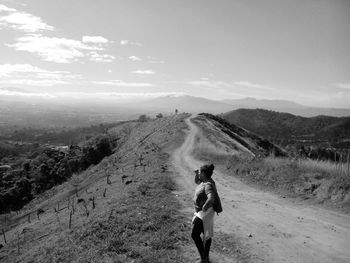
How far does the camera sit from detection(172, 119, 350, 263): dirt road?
8.66 m

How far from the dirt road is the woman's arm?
1.88 metres

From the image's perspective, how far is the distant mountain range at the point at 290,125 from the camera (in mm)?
126875

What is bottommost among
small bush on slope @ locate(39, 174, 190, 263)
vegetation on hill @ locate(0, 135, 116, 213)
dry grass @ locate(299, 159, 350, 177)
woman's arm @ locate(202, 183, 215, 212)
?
vegetation on hill @ locate(0, 135, 116, 213)

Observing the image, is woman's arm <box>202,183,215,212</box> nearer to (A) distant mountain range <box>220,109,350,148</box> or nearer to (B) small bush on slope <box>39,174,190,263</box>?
(B) small bush on slope <box>39,174,190,263</box>

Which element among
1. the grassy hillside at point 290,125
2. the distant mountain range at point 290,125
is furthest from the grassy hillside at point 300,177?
the distant mountain range at point 290,125

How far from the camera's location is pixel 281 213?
41.2 ft

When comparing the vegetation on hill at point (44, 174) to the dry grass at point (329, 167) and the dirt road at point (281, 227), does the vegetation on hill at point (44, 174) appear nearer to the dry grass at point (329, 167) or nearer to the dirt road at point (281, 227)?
the dirt road at point (281, 227)

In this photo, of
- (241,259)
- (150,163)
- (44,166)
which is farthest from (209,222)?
(44,166)

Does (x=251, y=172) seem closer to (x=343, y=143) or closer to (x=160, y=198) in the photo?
(x=160, y=198)

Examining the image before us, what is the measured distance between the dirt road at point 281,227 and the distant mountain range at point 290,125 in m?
111

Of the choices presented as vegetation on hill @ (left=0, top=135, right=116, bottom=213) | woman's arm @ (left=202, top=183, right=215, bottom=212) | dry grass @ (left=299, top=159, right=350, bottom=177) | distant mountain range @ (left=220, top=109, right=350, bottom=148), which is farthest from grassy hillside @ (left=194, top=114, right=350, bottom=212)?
distant mountain range @ (left=220, top=109, right=350, bottom=148)

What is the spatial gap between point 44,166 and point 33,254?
37701 millimetres

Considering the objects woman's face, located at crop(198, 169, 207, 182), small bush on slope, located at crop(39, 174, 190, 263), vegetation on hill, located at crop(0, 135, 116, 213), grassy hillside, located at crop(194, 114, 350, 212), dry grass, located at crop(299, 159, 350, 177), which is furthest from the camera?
vegetation on hill, located at crop(0, 135, 116, 213)

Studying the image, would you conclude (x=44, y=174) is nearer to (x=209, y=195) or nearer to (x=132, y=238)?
(x=132, y=238)
